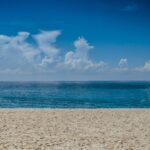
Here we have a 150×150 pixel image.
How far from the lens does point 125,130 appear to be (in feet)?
57.3

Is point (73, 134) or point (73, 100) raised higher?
point (73, 134)

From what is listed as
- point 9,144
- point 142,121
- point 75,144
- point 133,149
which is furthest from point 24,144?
point 142,121

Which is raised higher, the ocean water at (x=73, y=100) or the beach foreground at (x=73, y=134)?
the beach foreground at (x=73, y=134)

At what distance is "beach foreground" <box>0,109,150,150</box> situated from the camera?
1302 cm

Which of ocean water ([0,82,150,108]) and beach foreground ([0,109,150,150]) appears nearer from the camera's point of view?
beach foreground ([0,109,150,150])

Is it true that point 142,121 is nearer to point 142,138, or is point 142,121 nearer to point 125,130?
point 125,130

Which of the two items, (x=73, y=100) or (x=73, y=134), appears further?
(x=73, y=100)

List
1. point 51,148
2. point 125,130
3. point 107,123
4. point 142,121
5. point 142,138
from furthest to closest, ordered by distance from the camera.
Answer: point 142,121
point 107,123
point 125,130
point 142,138
point 51,148

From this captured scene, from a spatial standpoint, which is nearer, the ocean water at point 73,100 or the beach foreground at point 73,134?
the beach foreground at point 73,134

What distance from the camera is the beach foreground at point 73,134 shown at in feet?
42.7

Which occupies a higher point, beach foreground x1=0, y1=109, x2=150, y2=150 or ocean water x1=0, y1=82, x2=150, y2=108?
beach foreground x1=0, y1=109, x2=150, y2=150

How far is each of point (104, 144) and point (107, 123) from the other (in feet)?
21.0

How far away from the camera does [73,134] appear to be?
15.6 m

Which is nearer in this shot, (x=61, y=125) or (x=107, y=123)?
(x=61, y=125)
